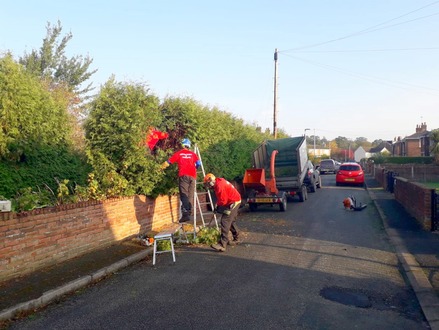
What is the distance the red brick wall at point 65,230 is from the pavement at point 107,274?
19 centimetres

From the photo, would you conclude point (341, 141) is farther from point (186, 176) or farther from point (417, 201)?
point (186, 176)

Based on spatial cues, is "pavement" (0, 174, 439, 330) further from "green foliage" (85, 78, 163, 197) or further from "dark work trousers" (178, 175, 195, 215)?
"green foliage" (85, 78, 163, 197)

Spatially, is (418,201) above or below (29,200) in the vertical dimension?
below

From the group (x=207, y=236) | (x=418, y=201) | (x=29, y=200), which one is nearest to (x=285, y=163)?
(x=418, y=201)

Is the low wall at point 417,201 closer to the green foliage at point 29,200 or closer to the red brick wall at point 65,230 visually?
the red brick wall at point 65,230

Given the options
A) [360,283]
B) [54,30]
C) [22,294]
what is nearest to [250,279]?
[360,283]

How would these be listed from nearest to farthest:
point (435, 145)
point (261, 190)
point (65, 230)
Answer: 1. point (65, 230)
2. point (261, 190)
3. point (435, 145)

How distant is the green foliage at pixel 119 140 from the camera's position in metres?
10.1

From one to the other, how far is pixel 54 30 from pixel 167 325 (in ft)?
87.6

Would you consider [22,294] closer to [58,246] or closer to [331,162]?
[58,246]

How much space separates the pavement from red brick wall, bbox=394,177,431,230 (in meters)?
0.75

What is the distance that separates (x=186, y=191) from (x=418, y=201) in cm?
737

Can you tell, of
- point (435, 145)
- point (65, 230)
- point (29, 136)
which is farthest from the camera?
point (435, 145)

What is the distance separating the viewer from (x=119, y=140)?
1020 centimetres
